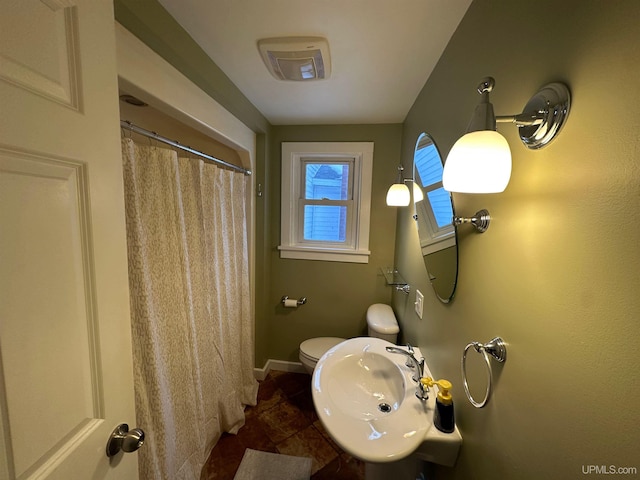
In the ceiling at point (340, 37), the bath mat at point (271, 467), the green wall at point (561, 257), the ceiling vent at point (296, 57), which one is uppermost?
the ceiling at point (340, 37)

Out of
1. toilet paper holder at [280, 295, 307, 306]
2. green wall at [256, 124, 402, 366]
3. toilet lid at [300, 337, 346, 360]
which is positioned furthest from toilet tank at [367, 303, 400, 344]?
toilet paper holder at [280, 295, 307, 306]

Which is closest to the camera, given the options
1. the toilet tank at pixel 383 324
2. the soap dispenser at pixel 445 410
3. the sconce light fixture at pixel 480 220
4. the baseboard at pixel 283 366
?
the sconce light fixture at pixel 480 220

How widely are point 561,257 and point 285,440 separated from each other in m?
1.95

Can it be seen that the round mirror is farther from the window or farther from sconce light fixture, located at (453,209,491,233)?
the window

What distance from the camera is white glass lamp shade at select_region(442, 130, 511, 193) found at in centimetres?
52

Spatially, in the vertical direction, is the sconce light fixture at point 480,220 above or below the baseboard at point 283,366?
above

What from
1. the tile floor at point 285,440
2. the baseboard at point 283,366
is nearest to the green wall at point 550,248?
the tile floor at point 285,440

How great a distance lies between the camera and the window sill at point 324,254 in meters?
2.18

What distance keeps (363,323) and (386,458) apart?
151cm

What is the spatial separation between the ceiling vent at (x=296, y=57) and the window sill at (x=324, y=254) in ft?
4.27

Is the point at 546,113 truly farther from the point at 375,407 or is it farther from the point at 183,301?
the point at 183,301

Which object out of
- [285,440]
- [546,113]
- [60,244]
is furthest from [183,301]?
[546,113]

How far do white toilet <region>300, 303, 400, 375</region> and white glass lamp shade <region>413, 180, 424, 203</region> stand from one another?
0.89 metres

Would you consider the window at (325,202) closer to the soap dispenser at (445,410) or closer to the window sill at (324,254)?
the window sill at (324,254)
